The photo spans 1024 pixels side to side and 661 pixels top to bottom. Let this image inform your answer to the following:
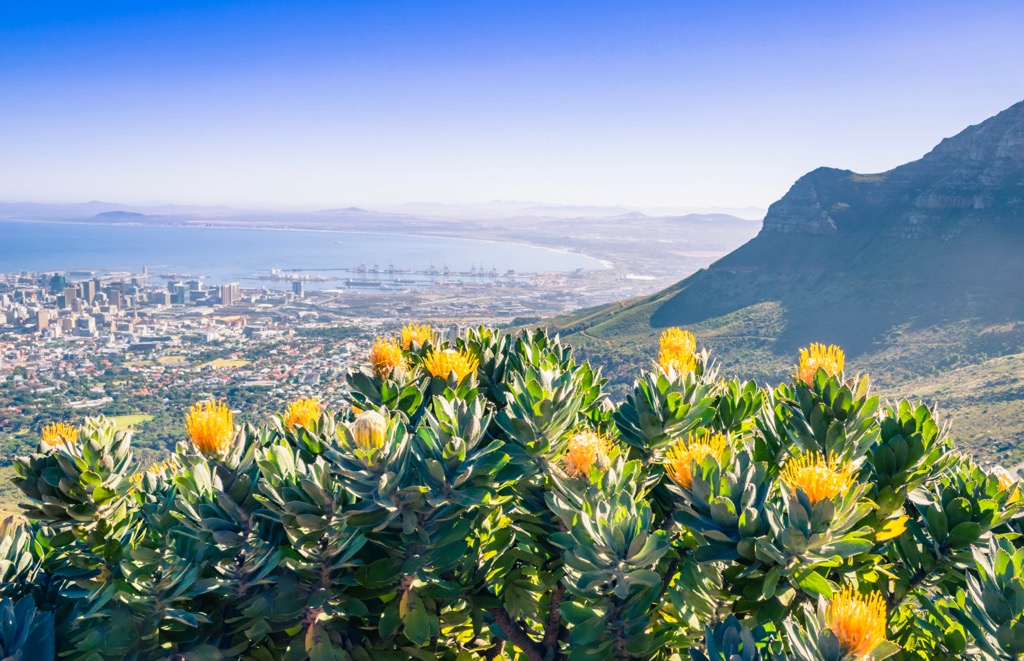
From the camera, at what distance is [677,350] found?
11.5 ft

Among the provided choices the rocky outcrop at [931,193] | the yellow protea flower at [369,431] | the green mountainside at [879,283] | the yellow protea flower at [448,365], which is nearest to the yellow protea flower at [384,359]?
the yellow protea flower at [448,365]

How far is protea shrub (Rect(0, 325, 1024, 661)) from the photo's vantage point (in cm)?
205

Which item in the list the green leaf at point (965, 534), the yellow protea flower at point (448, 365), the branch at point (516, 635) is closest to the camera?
the green leaf at point (965, 534)

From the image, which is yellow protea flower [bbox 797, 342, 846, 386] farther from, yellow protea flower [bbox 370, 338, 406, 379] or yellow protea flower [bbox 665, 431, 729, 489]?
yellow protea flower [bbox 370, 338, 406, 379]

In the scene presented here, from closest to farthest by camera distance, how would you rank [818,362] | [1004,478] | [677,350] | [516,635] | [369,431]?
[369,431]
[1004,478]
[516,635]
[818,362]
[677,350]

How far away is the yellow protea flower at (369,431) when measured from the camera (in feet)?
7.29

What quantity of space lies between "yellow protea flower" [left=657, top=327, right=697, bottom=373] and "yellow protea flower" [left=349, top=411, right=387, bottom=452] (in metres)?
1.50

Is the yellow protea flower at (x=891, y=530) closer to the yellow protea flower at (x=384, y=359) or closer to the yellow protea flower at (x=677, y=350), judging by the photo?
the yellow protea flower at (x=677, y=350)

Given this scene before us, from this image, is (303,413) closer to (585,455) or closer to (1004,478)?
(585,455)

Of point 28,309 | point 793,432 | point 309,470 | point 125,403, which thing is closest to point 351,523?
point 309,470

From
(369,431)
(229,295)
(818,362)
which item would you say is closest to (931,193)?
(818,362)

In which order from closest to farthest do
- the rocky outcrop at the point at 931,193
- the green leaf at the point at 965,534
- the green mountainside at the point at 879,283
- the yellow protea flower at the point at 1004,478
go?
the green leaf at the point at 965,534 → the yellow protea flower at the point at 1004,478 → the green mountainside at the point at 879,283 → the rocky outcrop at the point at 931,193

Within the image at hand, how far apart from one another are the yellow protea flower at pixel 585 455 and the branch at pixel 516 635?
772 mm

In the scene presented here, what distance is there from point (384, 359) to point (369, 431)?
111 cm
